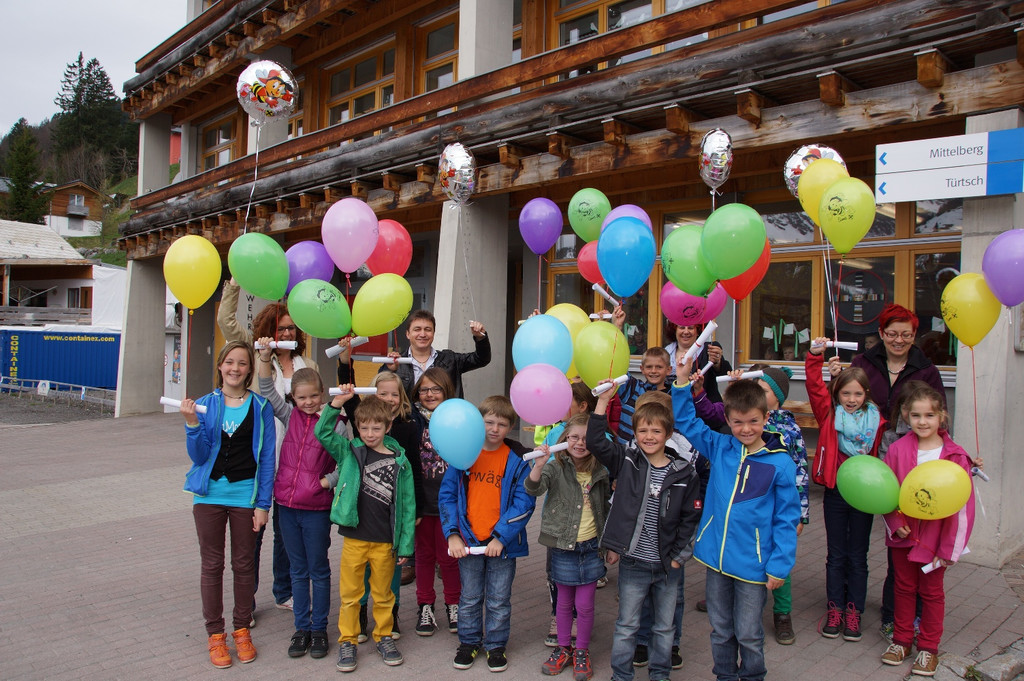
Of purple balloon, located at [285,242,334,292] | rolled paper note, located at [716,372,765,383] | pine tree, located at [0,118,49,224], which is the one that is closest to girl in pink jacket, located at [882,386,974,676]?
rolled paper note, located at [716,372,765,383]

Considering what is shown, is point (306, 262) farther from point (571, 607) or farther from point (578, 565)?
point (571, 607)

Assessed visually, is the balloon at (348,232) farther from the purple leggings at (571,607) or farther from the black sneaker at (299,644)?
the purple leggings at (571,607)

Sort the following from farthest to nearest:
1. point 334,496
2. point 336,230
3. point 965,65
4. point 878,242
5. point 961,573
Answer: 1. point 878,242
2. point 965,65
3. point 961,573
4. point 336,230
5. point 334,496

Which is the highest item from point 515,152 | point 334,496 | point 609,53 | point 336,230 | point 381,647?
point 609,53

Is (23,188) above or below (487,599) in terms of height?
above

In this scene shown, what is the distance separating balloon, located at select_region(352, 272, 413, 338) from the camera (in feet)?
13.7

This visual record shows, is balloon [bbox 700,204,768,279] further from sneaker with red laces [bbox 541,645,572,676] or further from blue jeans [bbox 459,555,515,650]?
sneaker with red laces [bbox 541,645,572,676]

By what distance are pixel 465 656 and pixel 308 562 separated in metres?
0.99

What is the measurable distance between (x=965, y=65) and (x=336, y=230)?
4662 millimetres

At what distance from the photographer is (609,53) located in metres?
6.79

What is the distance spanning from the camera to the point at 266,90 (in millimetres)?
5688

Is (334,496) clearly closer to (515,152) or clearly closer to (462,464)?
(462,464)

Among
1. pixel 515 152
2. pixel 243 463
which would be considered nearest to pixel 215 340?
pixel 515 152

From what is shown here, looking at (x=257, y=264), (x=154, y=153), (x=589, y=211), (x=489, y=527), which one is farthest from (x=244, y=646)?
(x=154, y=153)
